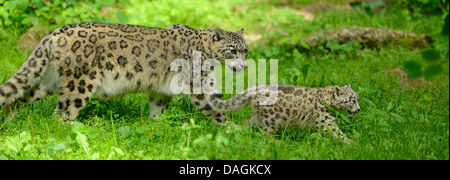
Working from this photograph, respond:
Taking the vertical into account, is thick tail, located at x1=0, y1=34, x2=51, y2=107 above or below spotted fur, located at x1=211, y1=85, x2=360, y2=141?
above

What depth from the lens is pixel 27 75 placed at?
6.16 m

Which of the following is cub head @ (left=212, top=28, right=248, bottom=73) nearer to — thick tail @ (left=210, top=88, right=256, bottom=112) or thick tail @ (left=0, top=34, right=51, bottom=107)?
thick tail @ (left=210, top=88, right=256, bottom=112)

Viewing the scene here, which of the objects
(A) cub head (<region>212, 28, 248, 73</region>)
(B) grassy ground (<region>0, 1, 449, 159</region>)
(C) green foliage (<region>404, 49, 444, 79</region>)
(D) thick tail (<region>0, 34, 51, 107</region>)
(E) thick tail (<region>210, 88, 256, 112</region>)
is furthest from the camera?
(A) cub head (<region>212, 28, 248, 73</region>)

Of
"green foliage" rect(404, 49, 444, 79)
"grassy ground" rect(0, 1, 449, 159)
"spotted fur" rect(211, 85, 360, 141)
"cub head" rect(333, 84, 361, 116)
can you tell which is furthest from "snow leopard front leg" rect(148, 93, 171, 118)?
"green foliage" rect(404, 49, 444, 79)

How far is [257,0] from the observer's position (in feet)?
48.6

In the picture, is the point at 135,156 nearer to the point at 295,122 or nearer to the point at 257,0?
the point at 295,122

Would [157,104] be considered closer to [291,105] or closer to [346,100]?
[291,105]

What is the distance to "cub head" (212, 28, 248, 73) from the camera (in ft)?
22.4

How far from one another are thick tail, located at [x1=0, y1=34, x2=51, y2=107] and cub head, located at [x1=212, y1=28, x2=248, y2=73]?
2.14m

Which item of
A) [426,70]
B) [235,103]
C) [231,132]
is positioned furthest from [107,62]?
[426,70]

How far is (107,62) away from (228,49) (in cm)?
160

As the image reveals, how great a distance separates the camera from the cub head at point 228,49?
269 inches

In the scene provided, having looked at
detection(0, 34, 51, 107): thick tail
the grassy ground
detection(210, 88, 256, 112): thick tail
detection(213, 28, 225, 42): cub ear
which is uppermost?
detection(213, 28, 225, 42): cub ear
